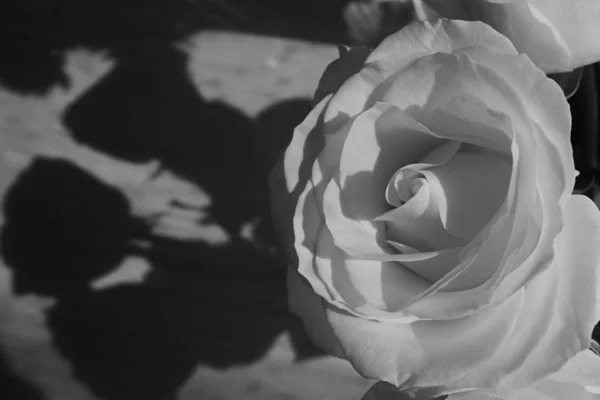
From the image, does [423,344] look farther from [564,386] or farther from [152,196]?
[152,196]

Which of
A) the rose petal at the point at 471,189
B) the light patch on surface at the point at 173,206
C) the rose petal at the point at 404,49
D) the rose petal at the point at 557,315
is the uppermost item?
the rose petal at the point at 404,49

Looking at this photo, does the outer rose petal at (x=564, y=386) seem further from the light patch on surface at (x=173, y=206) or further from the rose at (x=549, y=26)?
the light patch on surface at (x=173, y=206)

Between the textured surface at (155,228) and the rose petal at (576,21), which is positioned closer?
the rose petal at (576,21)

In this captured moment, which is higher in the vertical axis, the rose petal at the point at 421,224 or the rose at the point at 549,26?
the rose at the point at 549,26

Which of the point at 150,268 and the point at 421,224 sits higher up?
the point at 421,224

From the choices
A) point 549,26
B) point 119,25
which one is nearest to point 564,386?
point 549,26

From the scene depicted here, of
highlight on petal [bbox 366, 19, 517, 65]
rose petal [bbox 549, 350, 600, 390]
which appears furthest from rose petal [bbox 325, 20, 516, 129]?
rose petal [bbox 549, 350, 600, 390]

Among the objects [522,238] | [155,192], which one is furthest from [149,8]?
[522,238]

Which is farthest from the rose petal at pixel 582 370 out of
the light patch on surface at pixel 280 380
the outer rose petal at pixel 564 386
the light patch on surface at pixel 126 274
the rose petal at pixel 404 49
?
the light patch on surface at pixel 126 274
